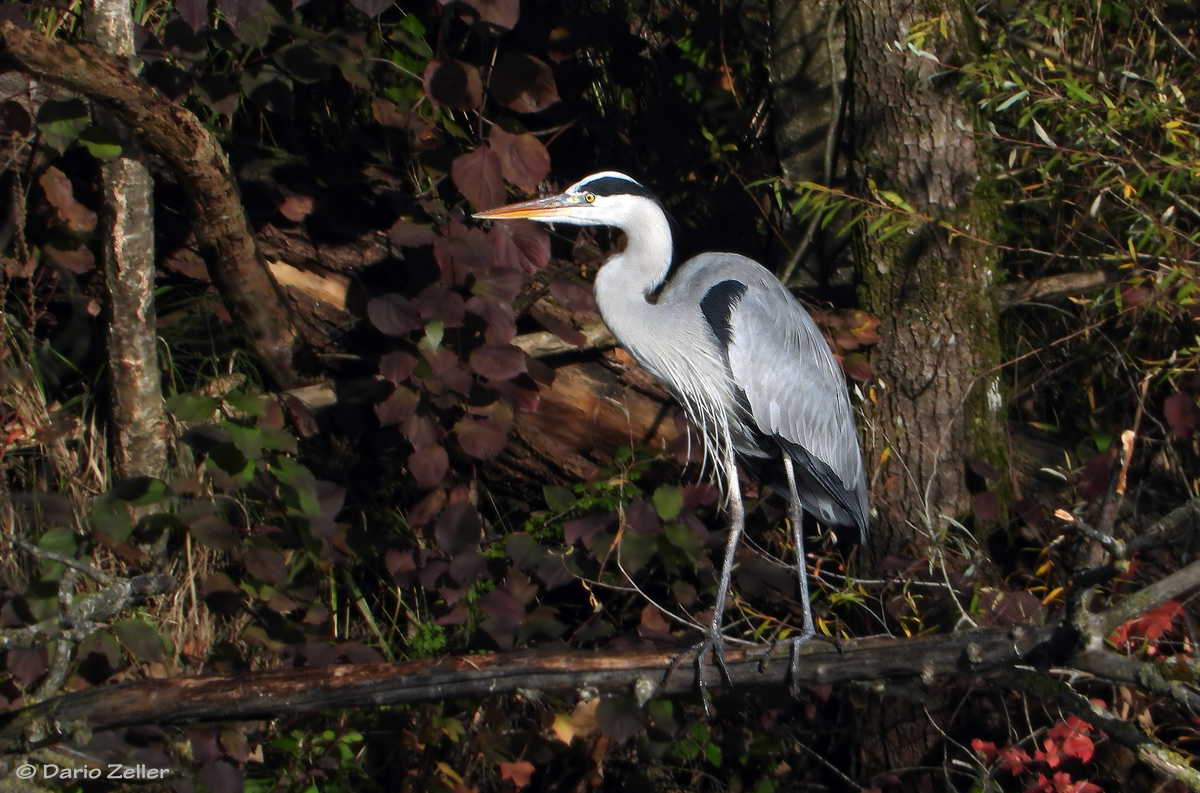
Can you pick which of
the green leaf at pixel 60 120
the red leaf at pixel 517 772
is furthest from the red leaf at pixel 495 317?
the red leaf at pixel 517 772

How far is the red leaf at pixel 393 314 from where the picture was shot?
2572 millimetres

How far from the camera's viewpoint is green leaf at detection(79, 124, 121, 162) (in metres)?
2.43

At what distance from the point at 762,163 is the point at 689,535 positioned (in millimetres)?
1640

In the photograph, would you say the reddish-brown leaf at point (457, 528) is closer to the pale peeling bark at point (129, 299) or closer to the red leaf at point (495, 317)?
the red leaf at point (495, 317)

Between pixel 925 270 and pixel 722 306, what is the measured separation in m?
0.64

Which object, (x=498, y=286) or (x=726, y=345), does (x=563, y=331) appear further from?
(x=726, y=345)

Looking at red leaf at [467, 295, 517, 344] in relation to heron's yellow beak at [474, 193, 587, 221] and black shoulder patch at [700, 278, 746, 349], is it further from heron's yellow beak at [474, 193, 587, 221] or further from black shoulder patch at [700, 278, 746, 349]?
black shoulder patch at [700, 278, 746, 349]

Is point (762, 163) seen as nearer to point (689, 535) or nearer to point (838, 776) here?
point (689, 535)

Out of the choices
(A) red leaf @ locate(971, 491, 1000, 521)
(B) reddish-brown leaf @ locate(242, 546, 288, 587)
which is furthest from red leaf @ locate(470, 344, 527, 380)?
(A) red leaf @ locate(971, 491, 1000, 521)

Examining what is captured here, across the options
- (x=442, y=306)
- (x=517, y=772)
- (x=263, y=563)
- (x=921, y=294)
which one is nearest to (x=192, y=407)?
(x=263, y=563)

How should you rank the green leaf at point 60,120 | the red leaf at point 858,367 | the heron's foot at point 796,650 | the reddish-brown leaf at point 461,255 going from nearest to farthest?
the heron's foot at point 796,650, the green leaf at point 60,120, the reddish-brown leaf at point 461,255, the red leaf at point 858,367

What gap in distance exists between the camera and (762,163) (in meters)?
3.50

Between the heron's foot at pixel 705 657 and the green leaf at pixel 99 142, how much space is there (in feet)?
6.29

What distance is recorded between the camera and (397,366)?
8.62 feet
